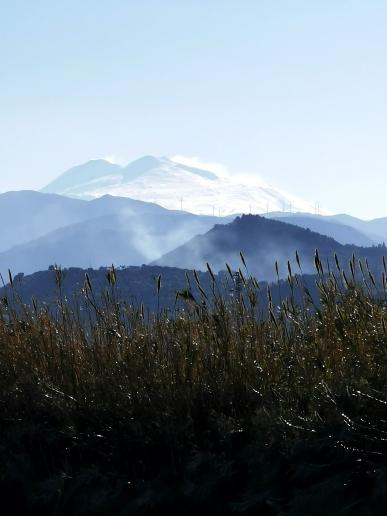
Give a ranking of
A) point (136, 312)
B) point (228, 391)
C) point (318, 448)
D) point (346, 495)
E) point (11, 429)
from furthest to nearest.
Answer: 1. point (136, 312)
2. point (11, 429)
3. point (228, 391)
4. point (318, 448)
5. point (346, 495)

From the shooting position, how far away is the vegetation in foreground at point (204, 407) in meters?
3.78

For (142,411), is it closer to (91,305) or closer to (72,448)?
(72,448)

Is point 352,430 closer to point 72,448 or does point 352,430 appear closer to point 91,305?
point 72,448

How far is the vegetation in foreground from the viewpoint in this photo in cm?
378

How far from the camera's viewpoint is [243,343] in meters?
4.82

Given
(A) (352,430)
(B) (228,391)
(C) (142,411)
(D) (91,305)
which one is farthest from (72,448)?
(A) (352,430)

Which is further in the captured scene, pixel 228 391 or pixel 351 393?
pixel 228 391

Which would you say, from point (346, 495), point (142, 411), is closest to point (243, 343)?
point (142, 411)

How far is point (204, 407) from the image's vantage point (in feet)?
15.0

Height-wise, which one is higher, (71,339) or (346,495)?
(71,339)

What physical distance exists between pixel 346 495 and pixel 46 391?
2.20 metres

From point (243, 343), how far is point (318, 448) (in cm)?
114

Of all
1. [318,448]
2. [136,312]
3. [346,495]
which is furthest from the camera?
[136,312]

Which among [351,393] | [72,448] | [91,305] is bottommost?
[72,448]
